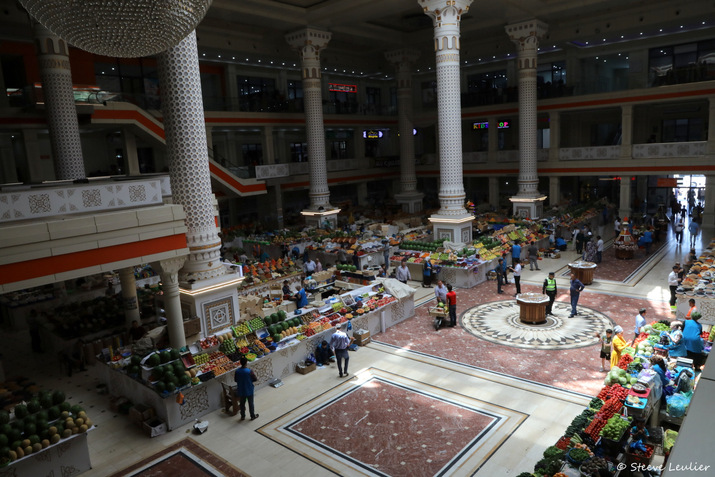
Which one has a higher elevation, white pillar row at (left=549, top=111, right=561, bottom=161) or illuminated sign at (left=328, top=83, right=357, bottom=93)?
illuminated sign at (left=328, top=83, right=357, bottom=93)

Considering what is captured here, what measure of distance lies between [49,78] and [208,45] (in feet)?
32.7

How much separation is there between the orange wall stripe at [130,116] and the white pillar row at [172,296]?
1124cm

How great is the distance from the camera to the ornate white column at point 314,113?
23625 mm

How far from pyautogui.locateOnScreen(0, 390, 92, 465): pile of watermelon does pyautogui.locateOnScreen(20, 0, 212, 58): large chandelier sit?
551 centimetres

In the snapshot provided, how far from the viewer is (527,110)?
2522cm

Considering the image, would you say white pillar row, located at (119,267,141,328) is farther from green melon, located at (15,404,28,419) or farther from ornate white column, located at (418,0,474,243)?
ornate white column, located at (418,0,474,243)

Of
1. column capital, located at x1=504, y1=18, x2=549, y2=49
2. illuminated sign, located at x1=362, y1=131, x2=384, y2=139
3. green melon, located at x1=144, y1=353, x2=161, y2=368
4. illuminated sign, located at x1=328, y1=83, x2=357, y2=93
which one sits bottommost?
green melon, located at x1=144, y1=353, x2=161, y2=368

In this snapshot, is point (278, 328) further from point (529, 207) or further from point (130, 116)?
point (529, 207)

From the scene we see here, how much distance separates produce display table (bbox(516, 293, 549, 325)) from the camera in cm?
1265

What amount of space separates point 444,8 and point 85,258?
1521 centimetres

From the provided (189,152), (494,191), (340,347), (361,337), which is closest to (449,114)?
(361,337)

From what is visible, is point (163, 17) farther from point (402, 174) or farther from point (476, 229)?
point (402, 174)

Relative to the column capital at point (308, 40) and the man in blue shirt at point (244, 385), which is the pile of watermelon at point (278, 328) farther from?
the column capital at point (308, 40)

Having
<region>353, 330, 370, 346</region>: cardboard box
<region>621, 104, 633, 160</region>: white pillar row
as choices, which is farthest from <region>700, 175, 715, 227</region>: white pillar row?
<region>353, 330, 370, 346</region>: cardboard box
